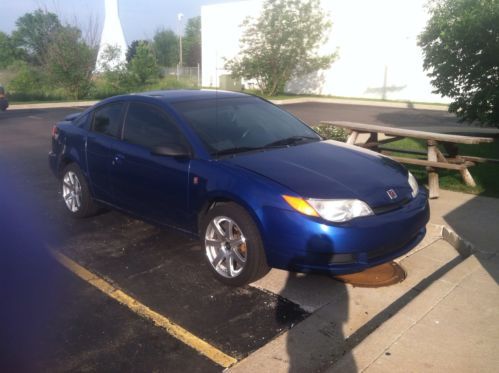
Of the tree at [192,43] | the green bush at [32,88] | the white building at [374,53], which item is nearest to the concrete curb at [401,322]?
the white building at [374,53]

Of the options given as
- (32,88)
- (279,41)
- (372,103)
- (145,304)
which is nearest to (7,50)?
(32,88)

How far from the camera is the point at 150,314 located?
3611mm

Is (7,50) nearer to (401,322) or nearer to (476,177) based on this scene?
(476,177)

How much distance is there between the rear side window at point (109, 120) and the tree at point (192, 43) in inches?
2540

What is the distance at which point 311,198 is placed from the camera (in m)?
3.61

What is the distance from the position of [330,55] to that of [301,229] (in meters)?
28.0

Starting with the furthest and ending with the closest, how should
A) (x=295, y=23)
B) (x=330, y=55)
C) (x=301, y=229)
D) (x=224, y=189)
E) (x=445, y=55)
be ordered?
(x=330, y=55)
(x=295, y=23)
(x=445, y=55)
(x=224, y=189)
(x=301, y=229)

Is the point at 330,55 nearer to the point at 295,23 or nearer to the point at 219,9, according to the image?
the point at 295,23

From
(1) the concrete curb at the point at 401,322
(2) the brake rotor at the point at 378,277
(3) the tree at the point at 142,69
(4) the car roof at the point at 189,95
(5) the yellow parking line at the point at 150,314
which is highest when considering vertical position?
(3) the tree at the point at 142,69

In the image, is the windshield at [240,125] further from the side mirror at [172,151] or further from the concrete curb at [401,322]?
the concrete curb at [401,322]

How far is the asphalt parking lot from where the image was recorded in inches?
123

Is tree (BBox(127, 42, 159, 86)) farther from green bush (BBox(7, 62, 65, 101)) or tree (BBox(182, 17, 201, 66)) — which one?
tree (BBox(182, 17, 201, 66))

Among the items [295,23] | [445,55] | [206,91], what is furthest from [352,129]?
[295,23]

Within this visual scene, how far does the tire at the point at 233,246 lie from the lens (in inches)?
149
